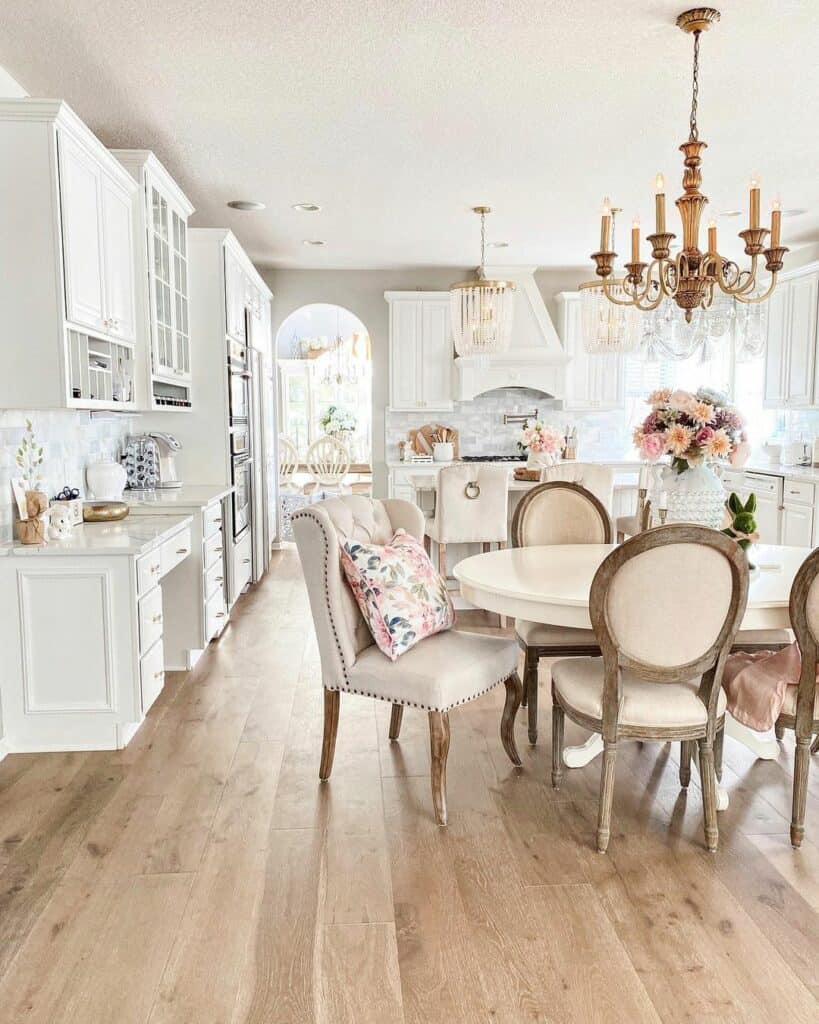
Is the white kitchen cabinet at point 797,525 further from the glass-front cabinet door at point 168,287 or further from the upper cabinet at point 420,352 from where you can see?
the glass-front cabinet door at point 168,287

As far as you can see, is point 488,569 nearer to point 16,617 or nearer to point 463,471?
point 16,617

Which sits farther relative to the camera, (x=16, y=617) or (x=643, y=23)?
(x=16, y=617)

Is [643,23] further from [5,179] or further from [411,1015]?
[411,1015]

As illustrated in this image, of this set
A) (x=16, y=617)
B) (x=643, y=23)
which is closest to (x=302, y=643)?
(x=16, y=617)

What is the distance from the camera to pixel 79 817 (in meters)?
2.67

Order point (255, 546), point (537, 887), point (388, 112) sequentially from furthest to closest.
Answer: point (255, 546) < point (388, 112) < point (537, 887)

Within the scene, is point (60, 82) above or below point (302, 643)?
above

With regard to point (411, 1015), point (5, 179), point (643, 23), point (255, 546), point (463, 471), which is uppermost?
point (643, 23)

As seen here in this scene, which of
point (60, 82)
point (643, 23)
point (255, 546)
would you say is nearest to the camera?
point (643, 23)

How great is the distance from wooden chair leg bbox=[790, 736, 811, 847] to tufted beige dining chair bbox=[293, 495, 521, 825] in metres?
0.93

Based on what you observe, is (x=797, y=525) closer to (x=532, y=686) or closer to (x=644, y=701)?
(x=532, y=686)

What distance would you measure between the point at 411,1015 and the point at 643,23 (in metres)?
3.11

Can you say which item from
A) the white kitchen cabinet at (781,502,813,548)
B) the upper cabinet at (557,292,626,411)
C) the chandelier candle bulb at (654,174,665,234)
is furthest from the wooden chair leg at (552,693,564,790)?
the upper cabinet at (557,292,626,411)

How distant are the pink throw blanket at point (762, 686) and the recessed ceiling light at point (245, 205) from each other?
4.12m
